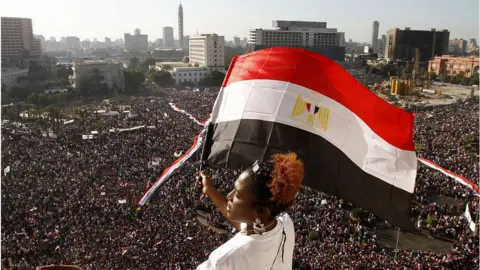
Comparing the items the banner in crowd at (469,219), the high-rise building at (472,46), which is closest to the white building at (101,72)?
the banner in crowd at (469,219)

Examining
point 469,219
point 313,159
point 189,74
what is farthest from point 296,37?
point 313,159

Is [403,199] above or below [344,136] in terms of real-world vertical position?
below

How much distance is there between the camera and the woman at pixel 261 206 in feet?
6.08

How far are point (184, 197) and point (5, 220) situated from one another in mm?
5157

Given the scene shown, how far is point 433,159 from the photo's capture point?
1852 cm

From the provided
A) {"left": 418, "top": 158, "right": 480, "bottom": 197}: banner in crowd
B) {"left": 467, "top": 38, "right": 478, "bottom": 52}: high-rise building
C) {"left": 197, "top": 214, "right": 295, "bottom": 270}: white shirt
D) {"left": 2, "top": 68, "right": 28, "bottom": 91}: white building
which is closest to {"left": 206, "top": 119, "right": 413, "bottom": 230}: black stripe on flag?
{"left": 197, "top": 214, "right": 295, "bottom": 270}: white shirt

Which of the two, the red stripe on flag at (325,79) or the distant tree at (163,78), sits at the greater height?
the red stripe on flag at (325,79)

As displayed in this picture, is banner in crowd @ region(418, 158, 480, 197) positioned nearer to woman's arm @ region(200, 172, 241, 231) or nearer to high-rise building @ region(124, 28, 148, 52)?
woman's arm @ region(200, 172, 241, 231)

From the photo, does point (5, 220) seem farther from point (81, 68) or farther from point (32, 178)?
point (81, 68)

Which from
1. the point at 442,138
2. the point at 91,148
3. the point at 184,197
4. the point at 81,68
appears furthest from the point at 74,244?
the point at 81,68

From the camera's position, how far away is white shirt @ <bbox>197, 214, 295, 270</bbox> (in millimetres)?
1719

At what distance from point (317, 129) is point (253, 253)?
76.2 inches

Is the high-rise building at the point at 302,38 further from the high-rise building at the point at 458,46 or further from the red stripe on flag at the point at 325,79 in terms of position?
the red stripe on flag at the point at 325,79

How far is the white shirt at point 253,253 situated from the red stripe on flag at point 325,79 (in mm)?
1856
